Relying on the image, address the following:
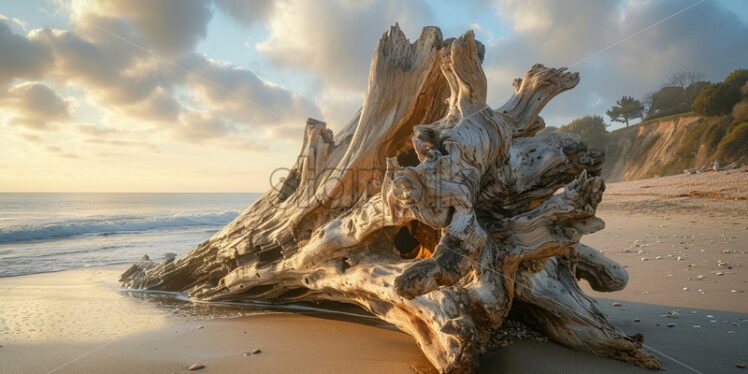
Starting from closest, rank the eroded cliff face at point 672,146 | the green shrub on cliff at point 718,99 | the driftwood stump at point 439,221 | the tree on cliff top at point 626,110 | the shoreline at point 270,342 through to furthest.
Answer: the driftwood stump at point 439,221
the shoreline at point 270,342
the eroded cliff face at point 672,146
the green shrub on cliff at point 718,99
the tree on cliff top at point 626,110

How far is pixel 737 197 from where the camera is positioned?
10609 mm

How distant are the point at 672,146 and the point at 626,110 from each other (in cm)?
1428

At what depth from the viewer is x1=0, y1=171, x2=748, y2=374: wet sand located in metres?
2.74

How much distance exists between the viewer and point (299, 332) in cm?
351

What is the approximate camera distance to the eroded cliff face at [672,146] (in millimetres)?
21812

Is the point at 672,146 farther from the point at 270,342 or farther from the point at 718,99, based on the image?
the point at 270,342

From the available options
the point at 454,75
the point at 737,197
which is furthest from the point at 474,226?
the point at 737,197

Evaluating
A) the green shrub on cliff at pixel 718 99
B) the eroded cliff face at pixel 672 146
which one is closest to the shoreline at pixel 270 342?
the eroded cliff face at pixel 672 146

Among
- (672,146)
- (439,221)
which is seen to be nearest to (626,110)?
(672,146)

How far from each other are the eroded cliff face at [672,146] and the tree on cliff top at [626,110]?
592 centimetres

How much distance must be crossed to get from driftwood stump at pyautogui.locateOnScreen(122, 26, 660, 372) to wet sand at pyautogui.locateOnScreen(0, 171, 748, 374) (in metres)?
0.25

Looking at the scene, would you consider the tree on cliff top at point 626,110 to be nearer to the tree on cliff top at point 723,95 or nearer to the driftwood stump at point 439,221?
the tree on cliff top at point 723,95

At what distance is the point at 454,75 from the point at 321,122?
163 centimetres

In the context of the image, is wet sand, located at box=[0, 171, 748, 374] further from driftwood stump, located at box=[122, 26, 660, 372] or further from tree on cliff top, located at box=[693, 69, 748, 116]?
tree on cliff top, located at box=[693, 69, 748, 116]
